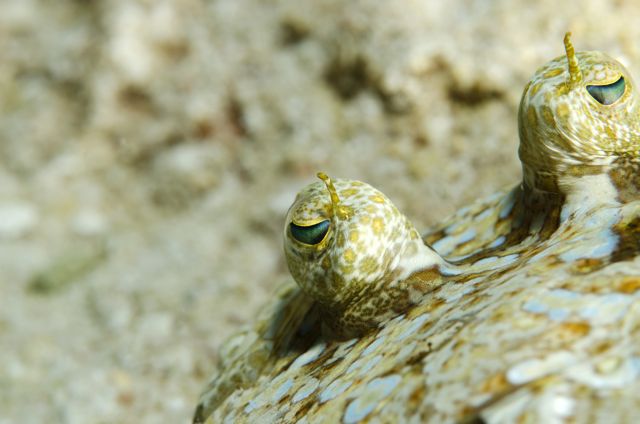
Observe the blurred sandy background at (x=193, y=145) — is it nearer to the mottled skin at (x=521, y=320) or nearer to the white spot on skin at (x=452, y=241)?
the white spot on skin at (x=452, y=241)

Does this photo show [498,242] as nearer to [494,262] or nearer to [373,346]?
[494,262]

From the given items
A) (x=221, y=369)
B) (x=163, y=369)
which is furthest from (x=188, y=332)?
(x=221, y=369)

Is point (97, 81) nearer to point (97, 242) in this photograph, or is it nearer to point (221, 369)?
point (97, 242)

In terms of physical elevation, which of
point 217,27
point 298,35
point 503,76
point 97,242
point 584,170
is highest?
point 217,27

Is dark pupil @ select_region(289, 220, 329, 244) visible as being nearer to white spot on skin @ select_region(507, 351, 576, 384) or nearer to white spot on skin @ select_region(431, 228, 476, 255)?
white spot on skin @ select_region(431, 228, 476, 255)

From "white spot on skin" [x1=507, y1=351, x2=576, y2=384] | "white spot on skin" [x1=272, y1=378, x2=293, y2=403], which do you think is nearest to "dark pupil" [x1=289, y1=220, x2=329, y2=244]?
"white spot on skin" [x1=272, y1=378, x2=293, y2=403]

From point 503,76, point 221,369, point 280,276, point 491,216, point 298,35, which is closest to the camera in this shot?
point 491,216
